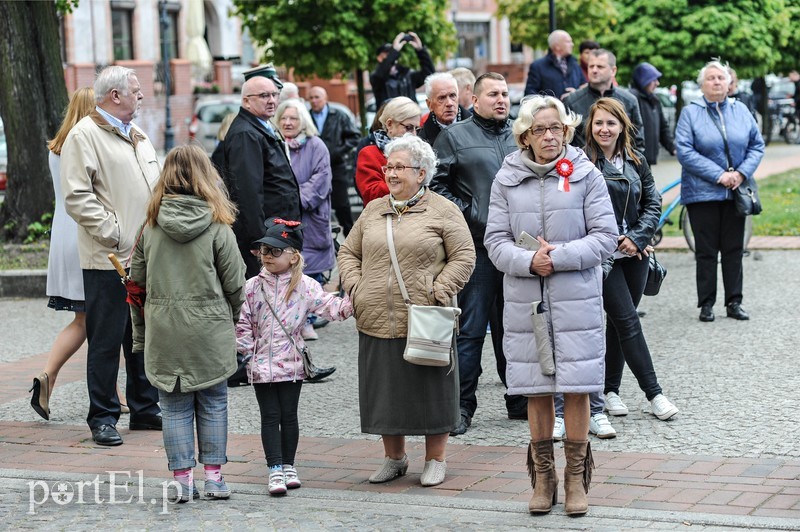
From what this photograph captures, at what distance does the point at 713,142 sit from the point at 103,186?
5.22 m

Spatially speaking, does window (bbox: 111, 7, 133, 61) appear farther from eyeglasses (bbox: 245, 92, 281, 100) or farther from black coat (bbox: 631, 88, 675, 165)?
eyeglasses (bbox: 245, 92, 281, 100)

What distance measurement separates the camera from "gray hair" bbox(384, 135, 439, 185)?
637 cm

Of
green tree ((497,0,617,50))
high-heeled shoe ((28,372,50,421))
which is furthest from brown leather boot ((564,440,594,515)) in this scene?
green tree ((497,0,617,50))

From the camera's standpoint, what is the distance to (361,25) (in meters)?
26.3

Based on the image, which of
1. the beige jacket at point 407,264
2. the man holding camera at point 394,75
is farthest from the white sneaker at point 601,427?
the man holding camera at point 394,75

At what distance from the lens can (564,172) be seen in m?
5.93

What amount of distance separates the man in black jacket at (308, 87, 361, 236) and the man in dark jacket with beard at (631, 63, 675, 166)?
2762 millimetres

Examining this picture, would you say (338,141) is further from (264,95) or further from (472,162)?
(472,162)

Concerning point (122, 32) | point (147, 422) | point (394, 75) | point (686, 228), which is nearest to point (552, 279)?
point (147, 422)

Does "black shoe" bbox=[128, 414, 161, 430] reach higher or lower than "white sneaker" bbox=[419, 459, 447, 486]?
lower

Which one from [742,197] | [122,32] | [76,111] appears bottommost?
[742,197]

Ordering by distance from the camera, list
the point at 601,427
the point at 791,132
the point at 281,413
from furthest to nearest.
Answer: the point at 791,132, the point at 601,427, the point at 281,413

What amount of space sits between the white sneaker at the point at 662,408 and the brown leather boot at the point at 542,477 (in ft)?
5.43

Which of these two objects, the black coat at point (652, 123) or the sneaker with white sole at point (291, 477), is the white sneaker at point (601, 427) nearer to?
the sneaker with white sole at point (291, 477)
